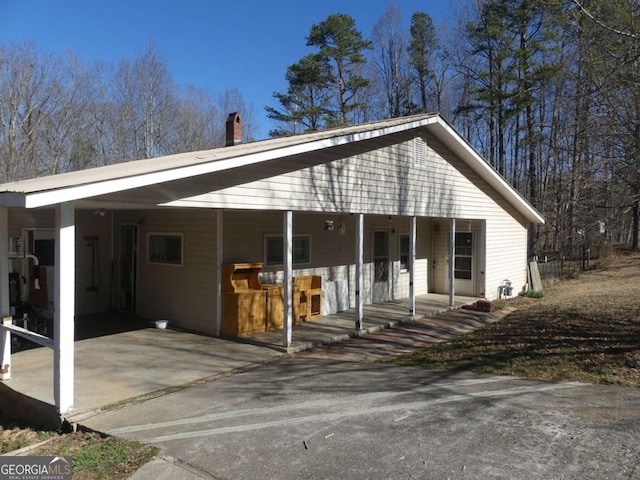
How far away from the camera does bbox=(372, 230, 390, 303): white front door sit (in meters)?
13.1

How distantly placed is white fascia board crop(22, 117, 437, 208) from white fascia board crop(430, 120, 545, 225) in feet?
11.9

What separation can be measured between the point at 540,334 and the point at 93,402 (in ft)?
24.7

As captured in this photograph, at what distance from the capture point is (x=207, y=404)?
17.8ft

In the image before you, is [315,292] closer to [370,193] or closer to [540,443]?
[370,193]

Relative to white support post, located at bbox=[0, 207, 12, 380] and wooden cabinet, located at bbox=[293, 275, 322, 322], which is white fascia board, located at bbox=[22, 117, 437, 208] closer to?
white support post, located at bbox=[0, 207, 12, 380]

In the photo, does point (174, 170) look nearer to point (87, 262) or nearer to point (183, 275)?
point (183, 275)

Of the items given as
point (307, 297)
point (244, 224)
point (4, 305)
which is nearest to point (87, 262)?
point (244, 224)

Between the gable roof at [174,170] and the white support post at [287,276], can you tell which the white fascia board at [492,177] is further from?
the white support post at [287,276]

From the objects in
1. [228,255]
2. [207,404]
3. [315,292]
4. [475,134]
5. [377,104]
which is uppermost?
[377,104]

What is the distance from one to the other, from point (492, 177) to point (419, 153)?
3.79 meters

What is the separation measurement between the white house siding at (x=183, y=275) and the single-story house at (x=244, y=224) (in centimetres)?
3

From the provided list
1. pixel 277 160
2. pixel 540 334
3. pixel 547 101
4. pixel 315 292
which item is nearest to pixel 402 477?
pixel 277 160

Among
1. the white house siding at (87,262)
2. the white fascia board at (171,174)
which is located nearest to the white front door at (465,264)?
the white fascia board at (171,174)

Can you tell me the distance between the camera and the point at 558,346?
26.1 feet
